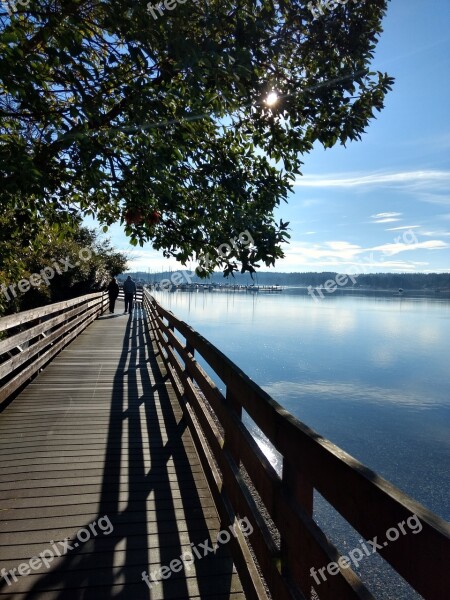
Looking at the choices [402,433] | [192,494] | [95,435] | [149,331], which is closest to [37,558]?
[192,494]

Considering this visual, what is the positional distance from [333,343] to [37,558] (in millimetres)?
27439

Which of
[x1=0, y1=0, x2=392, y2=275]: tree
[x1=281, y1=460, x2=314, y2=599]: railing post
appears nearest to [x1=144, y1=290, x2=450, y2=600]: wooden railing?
[x1=281, y1=460, x2=314, y2=599]: railing post

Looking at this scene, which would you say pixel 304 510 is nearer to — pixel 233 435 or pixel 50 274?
pixel 233 435

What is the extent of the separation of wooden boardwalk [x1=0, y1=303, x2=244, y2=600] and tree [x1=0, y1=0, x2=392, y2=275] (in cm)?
221

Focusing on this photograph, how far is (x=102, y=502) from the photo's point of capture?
137 inches

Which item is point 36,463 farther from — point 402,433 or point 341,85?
point 402,433

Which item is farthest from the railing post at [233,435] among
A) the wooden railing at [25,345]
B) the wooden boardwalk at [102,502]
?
the wooden railing at [25,345]

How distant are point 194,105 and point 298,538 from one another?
370cm

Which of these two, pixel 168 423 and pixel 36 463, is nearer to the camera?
pixel 36 463

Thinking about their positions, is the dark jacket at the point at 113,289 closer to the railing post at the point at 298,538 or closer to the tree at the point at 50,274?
the tree at the point at 50,274

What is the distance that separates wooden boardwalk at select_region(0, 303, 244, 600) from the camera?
257 cm

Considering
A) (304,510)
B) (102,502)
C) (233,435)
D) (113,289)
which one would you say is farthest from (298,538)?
(113,289)

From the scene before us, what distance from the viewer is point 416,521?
3.26 feet

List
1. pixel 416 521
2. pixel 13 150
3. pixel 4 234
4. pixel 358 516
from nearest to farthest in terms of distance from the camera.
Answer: pixel 416 521
pixel 358 516
pixel 13 150
pixel 4 234
